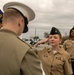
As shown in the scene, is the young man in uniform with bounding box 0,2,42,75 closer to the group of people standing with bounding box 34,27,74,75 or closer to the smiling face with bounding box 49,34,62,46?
the group of people standing with bounding box 34,27,74,75

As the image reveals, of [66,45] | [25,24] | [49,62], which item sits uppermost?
[25,24]

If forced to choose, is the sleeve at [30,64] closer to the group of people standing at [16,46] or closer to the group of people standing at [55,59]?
the group of people standing at [16,46]

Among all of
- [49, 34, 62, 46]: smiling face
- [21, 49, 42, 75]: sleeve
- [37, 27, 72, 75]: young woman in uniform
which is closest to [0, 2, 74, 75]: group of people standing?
[21, 49, 42, 75]: sleeve

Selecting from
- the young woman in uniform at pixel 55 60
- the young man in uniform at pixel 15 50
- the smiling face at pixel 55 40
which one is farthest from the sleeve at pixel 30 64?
the smiling face at pixel 55 40

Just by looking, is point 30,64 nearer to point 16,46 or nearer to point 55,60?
point 16,46

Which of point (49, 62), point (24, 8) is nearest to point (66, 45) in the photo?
point (49, 62)

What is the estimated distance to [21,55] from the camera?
2.06m

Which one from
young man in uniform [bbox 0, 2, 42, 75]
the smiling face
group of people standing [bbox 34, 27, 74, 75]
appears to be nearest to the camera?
young man in uniform [bbox 0, 2, 42, 75]

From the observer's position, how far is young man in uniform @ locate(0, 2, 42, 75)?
205 cm

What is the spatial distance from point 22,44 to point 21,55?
11cm

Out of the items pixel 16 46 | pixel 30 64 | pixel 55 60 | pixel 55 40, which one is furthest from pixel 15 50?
pixel 55 40

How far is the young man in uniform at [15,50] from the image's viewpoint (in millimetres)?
2050

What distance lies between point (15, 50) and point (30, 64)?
0.16m

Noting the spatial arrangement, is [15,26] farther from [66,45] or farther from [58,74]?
[66,45]
